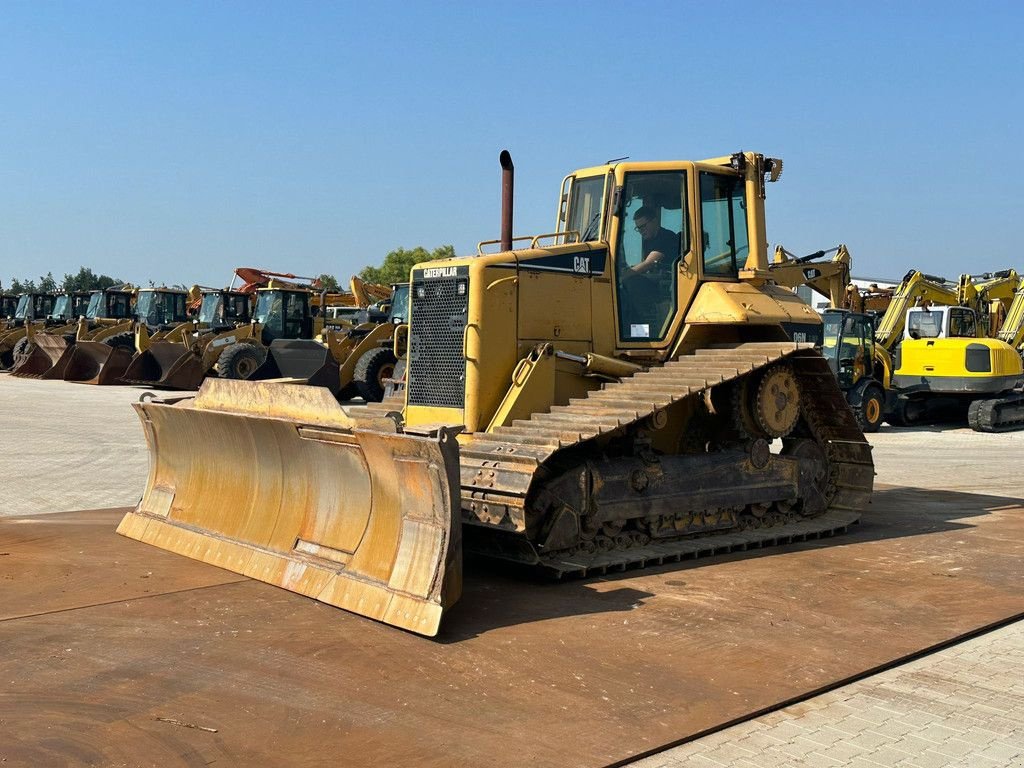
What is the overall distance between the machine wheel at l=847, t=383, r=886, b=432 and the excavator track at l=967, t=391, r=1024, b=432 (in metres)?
1.82

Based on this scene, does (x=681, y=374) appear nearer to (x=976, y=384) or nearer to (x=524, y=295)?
(x=524, y=295)

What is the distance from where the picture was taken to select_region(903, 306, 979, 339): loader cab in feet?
75.9

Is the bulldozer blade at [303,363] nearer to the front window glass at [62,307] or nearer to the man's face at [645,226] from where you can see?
the man's face at [645,226]

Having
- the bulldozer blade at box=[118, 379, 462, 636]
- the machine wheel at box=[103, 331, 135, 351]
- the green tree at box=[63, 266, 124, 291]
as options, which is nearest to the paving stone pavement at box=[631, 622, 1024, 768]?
the bulldozer blade at box=[118, 379, 462, 636]

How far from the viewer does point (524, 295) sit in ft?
28.7

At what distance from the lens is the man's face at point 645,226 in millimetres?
9461

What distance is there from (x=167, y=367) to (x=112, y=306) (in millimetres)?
10343

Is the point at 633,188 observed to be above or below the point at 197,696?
above

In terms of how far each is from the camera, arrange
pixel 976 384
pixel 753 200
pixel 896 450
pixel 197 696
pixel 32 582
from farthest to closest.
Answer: pixel 976 384 → pixel 896 450 → pixel 753 200 → pixel 32 582 → pixel 197 696

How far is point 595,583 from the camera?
7602mm

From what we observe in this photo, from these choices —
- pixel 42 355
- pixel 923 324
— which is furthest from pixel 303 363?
pixel 923 324

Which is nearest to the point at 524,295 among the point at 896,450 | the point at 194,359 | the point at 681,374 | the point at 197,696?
the point at 681,374

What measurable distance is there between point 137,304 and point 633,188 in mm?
29162

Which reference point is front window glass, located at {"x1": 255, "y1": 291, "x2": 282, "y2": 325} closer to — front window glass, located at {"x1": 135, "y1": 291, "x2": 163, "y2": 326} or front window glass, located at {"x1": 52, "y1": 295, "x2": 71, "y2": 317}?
front window glass, located at {"x1": 135, "y1": 291, "x2": 163, "y2": 326}
